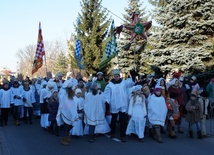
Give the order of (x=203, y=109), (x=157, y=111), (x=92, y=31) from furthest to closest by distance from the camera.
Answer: (x=92, y=31) < (x=203, y=109) < (x=157, y=111)

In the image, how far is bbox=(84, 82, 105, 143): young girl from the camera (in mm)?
11125

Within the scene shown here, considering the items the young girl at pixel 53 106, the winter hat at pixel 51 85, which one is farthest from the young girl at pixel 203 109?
the winter hat at pixel 51 85

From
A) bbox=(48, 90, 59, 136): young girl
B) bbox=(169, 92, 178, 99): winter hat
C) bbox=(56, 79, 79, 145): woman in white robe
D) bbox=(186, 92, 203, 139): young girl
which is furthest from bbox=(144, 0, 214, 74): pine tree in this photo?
bbox=(56, 79, 79, 145): woman in white robe

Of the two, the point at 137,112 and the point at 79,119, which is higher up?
the point at 137,112

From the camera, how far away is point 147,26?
1966 centimetres

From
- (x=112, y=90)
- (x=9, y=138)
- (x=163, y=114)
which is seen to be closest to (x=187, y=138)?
(x=163, y=114)

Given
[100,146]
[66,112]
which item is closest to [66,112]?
[66,112]

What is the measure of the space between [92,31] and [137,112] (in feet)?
93.0

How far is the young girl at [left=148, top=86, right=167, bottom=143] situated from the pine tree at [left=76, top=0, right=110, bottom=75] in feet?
88.1

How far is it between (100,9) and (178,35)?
1764 cm

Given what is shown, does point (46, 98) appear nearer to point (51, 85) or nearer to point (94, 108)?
point (51, 85)

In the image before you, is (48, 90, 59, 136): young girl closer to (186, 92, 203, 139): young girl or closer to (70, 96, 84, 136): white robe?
(70, 96, 84, 136): white robe

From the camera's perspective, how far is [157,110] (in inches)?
429

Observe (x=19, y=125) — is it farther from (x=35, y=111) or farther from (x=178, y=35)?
(x=178, y=35)
